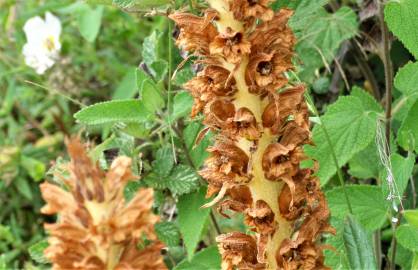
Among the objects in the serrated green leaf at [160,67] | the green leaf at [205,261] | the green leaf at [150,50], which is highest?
the green leaf at [150,50]

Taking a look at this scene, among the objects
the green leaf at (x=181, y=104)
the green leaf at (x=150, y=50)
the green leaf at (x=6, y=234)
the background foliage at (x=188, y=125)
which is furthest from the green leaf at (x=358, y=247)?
the green leaf at (x=6, y=234)

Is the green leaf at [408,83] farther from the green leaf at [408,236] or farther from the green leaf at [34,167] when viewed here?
the green leaf at [34,167]

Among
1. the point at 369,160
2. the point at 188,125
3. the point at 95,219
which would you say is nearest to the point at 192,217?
the point at 188,125

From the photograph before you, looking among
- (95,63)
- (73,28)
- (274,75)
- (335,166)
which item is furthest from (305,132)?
(73,28)

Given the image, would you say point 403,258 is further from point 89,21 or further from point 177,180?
point 89,21

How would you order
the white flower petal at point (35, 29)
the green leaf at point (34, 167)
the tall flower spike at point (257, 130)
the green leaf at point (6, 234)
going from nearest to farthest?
the tall flower spike at point (257, 130) → the green leaf at point (6, 234) → the green leaf at point (34, 167) → the white flower petal at point (35, 29)

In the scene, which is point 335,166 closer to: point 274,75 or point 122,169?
point 274,75
